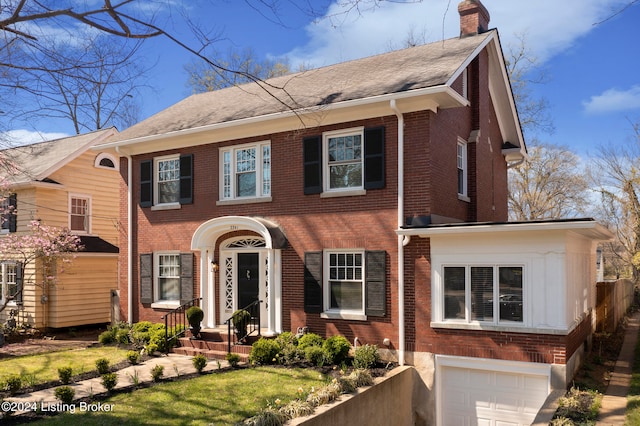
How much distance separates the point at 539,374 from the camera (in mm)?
10219

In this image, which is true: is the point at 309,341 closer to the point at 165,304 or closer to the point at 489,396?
the point at 489,396

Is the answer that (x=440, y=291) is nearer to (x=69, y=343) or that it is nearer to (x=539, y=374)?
(x=539, y=374)

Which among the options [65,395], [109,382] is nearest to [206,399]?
[109,382]

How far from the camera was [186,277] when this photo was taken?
14.9 meters

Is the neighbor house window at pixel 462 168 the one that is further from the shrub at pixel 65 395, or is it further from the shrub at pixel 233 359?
the shrub at pixel 65 395

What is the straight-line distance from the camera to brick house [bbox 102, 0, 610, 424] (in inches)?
414

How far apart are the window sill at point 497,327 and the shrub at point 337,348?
1939mm

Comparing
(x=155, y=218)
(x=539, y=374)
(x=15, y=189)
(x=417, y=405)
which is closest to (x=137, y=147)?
(x=155, y=218)

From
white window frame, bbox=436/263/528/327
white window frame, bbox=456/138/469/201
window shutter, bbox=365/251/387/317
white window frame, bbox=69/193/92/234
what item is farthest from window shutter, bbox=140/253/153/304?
white window frame, bbox=456/138/469/201

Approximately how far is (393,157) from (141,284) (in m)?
8.72

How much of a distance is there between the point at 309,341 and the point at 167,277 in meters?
5.56

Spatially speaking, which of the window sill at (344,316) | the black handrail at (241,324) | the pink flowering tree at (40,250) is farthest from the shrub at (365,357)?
the pink flowering tree at (40,250)

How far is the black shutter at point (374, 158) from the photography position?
39.4 feet

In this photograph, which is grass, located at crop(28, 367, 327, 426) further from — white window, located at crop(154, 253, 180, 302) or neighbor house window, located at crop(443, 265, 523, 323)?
white window, located at crop(154, 253, 180, 302)
